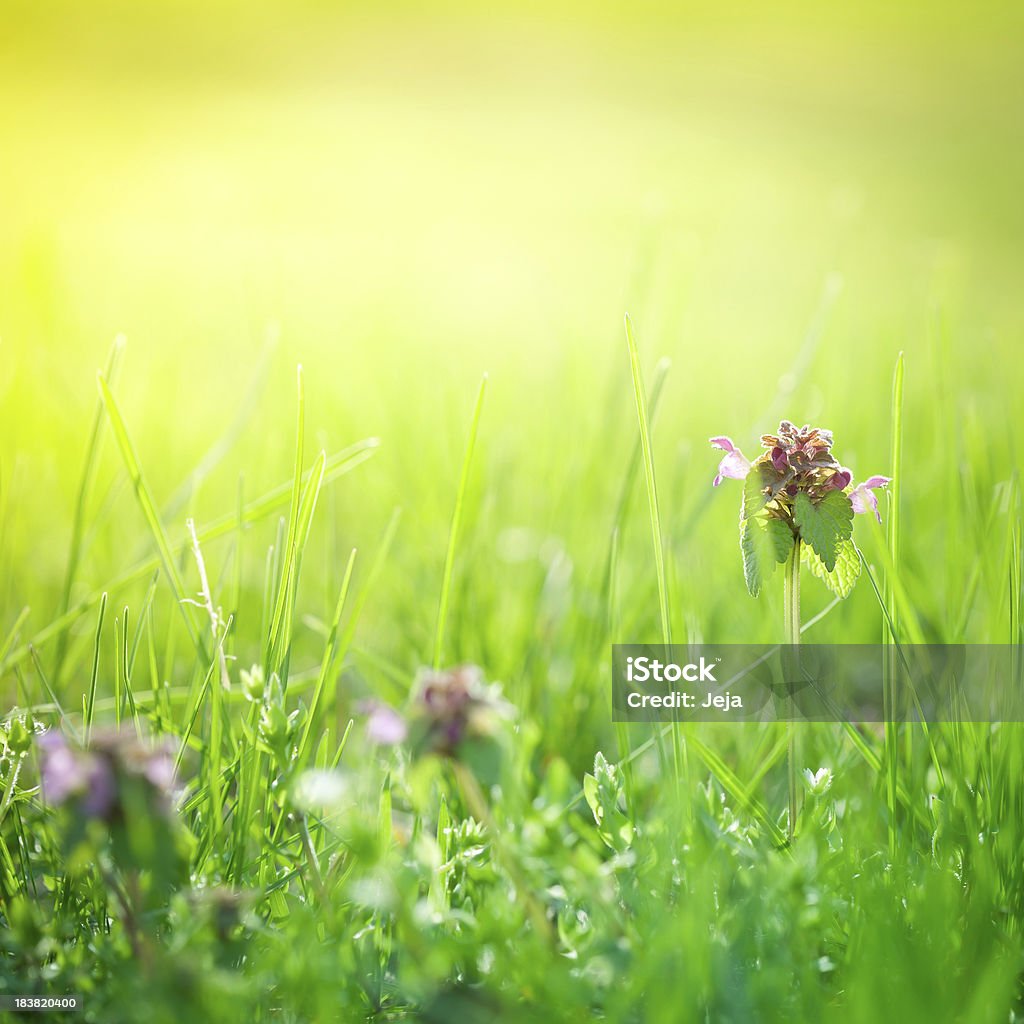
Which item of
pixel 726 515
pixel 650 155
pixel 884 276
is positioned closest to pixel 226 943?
pixel 726 515

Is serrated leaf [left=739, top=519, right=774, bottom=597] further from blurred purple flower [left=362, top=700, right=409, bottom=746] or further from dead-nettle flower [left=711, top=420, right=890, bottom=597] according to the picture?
blurred purple flower [left=362, top=700, right=409, bottom=746]

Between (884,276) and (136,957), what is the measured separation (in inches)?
108

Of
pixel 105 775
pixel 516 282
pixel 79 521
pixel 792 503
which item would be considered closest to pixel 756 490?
pixel 792 503

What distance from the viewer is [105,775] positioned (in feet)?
1.77

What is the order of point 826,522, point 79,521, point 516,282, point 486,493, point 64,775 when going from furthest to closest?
point 516,282, point 486,493, point 79,521, point 826,522, point 64,775

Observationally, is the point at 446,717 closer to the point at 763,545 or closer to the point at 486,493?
the point at 763,545

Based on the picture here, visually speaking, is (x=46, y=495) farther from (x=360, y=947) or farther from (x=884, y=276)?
(x=884, y=276)

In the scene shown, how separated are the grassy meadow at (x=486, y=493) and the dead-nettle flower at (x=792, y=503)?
59 millimetres

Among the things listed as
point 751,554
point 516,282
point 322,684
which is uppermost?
point 516,282

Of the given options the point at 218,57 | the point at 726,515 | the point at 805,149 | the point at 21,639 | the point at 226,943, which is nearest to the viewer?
the point at 226,943

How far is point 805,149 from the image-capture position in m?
3.26

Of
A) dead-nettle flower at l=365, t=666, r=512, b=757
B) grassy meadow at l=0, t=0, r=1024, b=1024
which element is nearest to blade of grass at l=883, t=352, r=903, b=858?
grassy meadow at l=0, t=0, r=1024, b=1024

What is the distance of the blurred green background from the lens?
1.27 metres

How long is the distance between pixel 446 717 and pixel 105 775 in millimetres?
200
